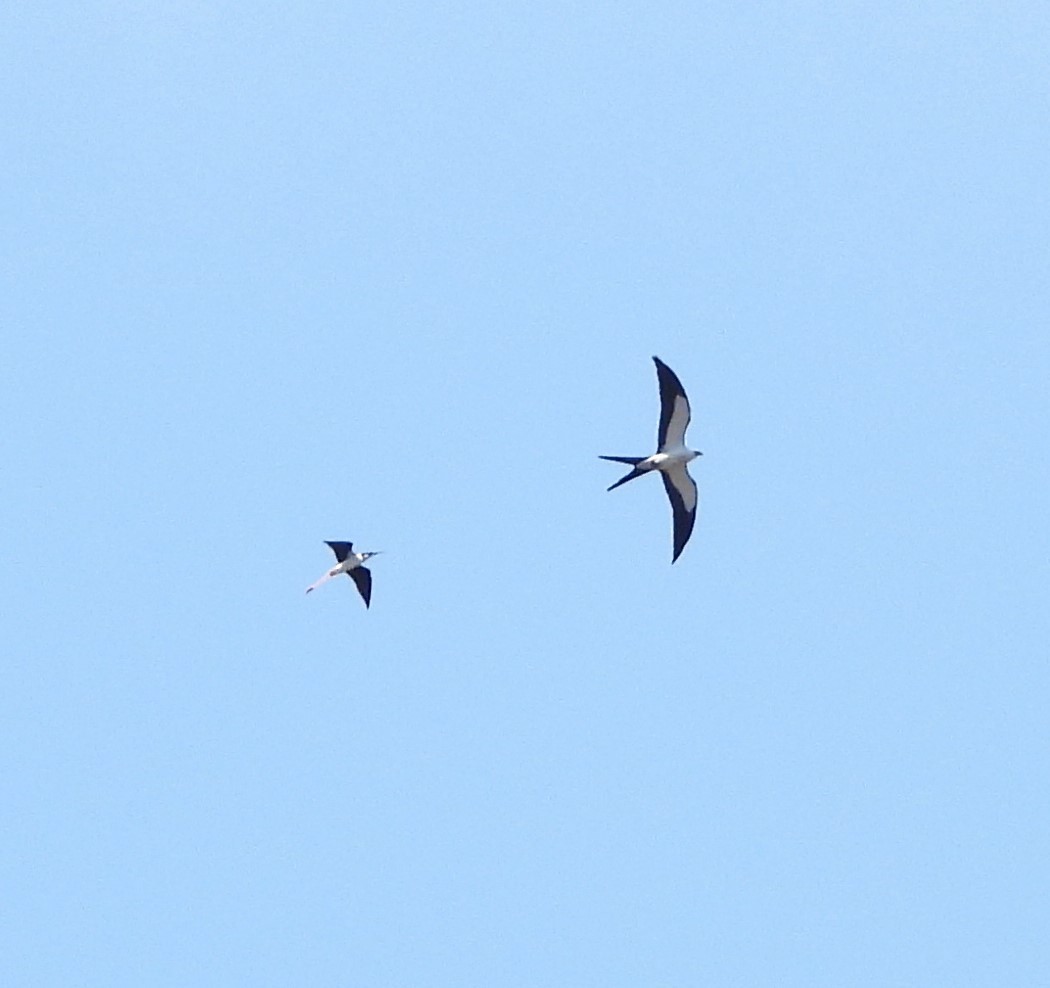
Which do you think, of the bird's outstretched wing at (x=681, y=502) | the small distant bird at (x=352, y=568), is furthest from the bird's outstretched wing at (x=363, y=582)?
the bird's outstretched wing at (x=681, y=502)

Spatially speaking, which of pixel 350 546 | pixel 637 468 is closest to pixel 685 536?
pixel 637 468

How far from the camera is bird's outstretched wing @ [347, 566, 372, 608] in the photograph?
43.4 metres

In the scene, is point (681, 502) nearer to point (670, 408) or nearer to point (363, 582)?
point (670, 408)

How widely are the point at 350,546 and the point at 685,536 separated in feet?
32.6

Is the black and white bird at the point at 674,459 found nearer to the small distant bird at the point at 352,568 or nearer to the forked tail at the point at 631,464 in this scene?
the forked tail at the point at 631,464

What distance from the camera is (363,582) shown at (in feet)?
143

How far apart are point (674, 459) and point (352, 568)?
10.9m

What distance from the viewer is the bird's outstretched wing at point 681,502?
3525 centimetres

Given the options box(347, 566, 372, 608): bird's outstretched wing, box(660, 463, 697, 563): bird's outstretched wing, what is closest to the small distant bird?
box(347, 566, 372, 608): bird's outstretched wing

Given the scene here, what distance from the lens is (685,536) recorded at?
116 ft

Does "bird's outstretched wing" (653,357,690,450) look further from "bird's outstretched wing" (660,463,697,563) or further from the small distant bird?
the small distant bird

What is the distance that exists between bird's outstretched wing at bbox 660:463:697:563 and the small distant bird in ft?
32.2

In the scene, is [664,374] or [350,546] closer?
[664,374]

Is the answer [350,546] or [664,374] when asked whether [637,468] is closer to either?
[664,374]
